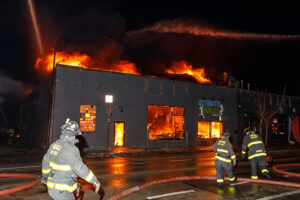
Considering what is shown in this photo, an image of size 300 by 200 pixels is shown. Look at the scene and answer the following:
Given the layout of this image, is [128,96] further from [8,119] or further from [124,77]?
[8,119]

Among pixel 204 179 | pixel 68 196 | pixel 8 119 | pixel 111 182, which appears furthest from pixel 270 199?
pixel 8 119

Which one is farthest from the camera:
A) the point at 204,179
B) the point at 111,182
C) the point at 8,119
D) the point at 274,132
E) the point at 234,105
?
the point at 8,119

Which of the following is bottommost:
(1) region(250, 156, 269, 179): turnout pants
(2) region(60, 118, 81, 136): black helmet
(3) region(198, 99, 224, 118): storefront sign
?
(1) region(250, 156, 269, 179): turnout pants

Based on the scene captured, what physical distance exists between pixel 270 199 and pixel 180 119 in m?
16.3

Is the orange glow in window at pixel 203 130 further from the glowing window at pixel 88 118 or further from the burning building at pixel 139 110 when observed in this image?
the glowing window at pixel 88 118

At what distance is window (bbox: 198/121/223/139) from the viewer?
22.7 meters

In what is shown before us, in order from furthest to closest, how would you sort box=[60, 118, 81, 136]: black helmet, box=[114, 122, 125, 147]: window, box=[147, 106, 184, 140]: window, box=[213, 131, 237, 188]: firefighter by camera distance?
box=[147, 106, 184, 140]: window, box=[114, 122, 125, 147]: window, box=[213, 131, 237, 188]: firefighter, box=[60, 118, 81, 136]: black helmet

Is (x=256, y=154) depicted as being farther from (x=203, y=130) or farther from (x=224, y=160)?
(x=203, y=130)

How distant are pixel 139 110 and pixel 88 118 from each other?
14.0 feet

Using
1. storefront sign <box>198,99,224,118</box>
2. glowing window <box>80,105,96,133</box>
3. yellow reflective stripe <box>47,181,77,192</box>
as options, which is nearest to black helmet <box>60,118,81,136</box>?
yellow reflective stripe <box>47,181,77,192</box>

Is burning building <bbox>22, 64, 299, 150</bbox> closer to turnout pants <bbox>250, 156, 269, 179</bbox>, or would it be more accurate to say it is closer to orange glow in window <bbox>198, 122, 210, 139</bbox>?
orange glow in window <bbox>198, 122, 210, 139</bbox>

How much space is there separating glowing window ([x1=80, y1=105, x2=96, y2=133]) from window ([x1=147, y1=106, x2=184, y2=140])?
203 inches

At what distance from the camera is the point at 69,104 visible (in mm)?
17391

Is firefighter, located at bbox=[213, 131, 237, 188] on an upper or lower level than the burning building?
lower
